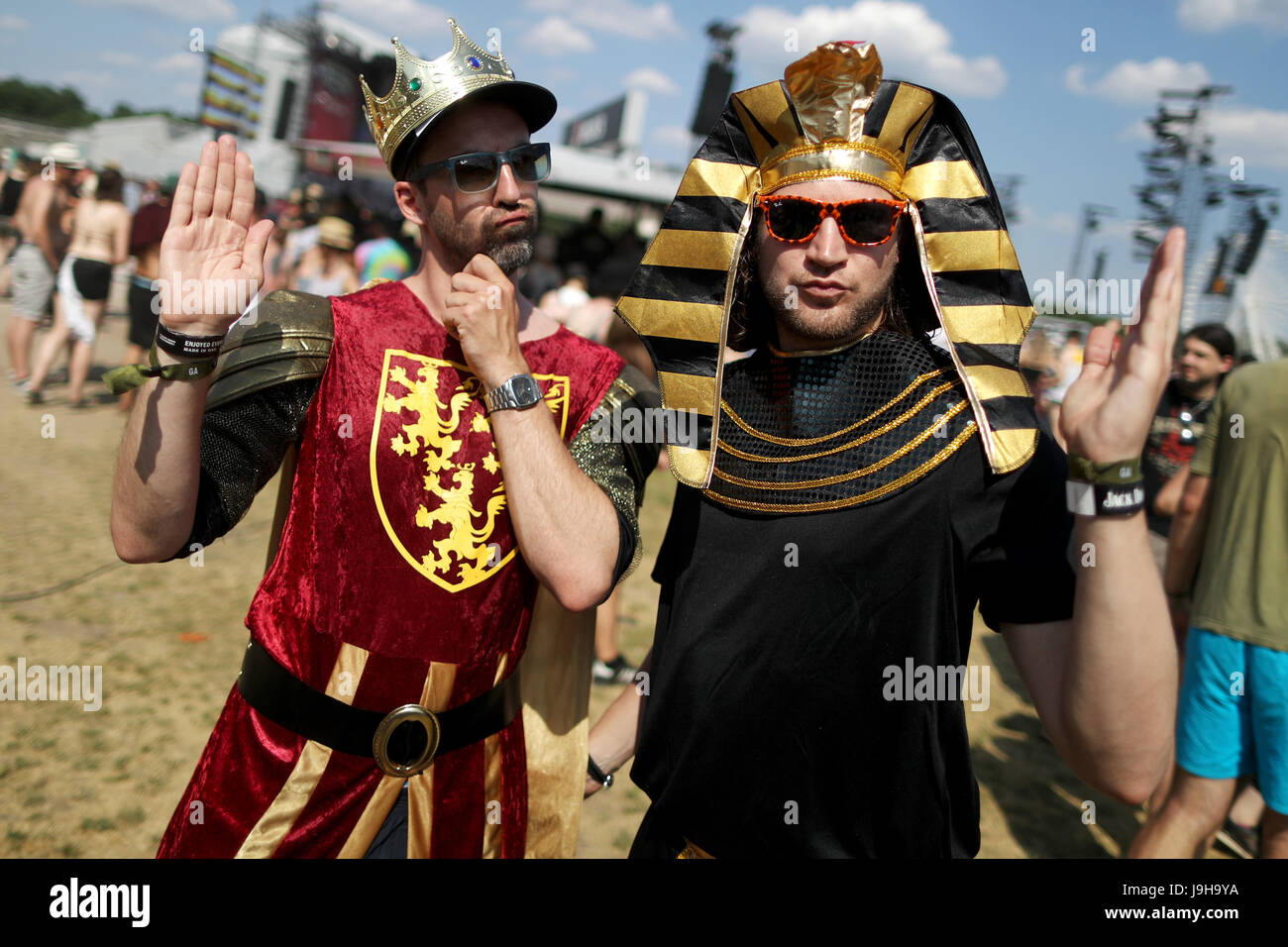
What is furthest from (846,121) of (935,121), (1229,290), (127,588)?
(1229,290)

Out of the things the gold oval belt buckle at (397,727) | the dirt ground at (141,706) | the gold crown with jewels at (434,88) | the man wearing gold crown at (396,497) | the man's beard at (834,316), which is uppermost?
the gold crown with jewels at (434,88)

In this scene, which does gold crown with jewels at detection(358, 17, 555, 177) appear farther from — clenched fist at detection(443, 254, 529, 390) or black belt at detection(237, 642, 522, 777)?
black belt at detection(237, 642, 522, 777)

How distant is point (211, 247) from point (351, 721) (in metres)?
0.97

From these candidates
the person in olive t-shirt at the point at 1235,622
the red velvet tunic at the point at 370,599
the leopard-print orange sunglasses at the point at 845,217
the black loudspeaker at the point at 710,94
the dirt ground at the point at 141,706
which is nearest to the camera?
the leopard-print orange sunglasses at the point at 845,217

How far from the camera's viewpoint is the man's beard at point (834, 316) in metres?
1.62

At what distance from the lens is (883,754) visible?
60.6 inches

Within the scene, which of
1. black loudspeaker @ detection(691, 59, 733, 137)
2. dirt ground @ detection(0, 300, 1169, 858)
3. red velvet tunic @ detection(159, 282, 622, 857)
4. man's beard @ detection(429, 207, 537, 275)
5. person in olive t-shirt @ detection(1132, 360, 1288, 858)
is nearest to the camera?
red velvet tunic @ detection(159, 282, 622, 857)

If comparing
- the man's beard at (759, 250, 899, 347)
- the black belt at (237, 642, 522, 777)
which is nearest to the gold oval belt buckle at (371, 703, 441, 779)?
the black belt at (237, 642, 522, 777)

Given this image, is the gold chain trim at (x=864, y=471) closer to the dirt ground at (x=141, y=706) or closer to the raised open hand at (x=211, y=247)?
the raised open hand at (x=211, y=247)

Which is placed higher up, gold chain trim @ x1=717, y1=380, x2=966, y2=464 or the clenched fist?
the clenched fist

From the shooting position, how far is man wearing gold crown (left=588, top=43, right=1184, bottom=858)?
4.84 feet

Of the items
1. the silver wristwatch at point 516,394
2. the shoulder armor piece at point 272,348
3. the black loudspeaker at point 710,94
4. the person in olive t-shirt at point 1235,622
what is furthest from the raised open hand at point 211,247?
the black loudspeaker at point 710,94

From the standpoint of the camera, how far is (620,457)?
6.17 feet

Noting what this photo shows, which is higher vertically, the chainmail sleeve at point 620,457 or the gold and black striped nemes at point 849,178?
the gold and black striped nemes at point 849,178
